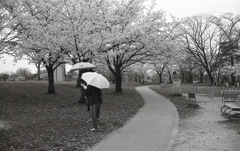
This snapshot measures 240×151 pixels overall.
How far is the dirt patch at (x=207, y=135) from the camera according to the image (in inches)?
239

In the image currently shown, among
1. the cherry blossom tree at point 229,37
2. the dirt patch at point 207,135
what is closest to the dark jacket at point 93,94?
the dirt patch at point 207,135

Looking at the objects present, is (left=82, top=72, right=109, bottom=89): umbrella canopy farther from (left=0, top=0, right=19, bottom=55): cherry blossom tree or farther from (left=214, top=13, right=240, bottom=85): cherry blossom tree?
(left=214, top=13, right=240, bottom=85): cherry blossom tree

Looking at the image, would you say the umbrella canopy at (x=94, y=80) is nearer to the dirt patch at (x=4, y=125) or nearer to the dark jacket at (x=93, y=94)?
the dark jacket at (x=93, y=94)

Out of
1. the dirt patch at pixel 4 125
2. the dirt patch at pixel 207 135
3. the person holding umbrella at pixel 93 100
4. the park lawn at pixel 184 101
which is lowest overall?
the dirt patch at pixel 207 135

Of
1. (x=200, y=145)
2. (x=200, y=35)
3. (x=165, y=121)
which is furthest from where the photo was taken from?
(x=200, y=35)

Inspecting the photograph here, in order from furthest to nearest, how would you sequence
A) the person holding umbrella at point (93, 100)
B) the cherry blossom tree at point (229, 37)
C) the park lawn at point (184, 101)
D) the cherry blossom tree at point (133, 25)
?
1. the cherry blossom tree at point (229, 37)
2. the cherry blossom tree at point (133, 25)
3. the park lawn at point (184, 101)
4. the person holding umbrella at point (93, 100)

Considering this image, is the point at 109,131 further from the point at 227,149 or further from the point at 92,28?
the point at 92,28

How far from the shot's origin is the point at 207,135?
7.29 metres

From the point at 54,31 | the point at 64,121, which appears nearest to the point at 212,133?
the point at 64,121

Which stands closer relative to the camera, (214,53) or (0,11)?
(0,11)

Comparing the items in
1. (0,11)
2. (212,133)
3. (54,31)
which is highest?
(0,11)

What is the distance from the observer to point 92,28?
13891mm

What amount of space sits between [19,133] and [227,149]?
5860 millimetres

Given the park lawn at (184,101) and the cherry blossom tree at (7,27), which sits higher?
the cherry blossom tree at (7,27)
